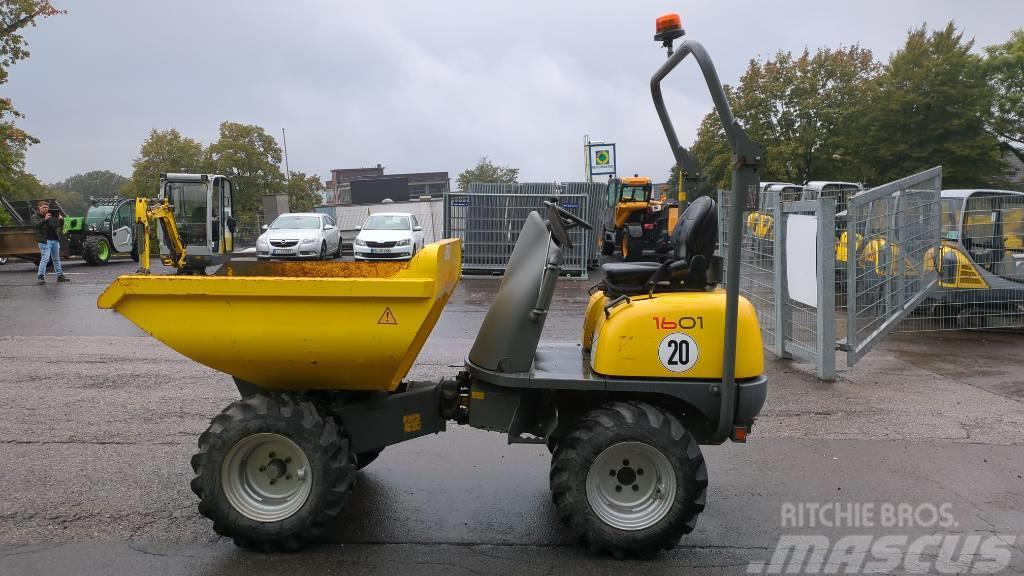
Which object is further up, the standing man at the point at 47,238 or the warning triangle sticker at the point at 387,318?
the standing man at the point at 47,238

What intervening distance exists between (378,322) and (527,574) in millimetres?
1473

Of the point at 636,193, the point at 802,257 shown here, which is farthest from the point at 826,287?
the point at 636,193

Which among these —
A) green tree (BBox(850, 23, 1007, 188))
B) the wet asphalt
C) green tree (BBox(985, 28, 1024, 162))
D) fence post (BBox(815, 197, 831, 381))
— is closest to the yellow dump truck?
the wet asphalt

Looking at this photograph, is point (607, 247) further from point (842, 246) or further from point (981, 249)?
point (842, 246)

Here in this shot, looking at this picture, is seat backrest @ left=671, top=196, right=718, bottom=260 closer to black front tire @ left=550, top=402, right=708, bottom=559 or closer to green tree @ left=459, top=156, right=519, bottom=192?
black front tire @ left=550, top=402, right=708, bottom=559

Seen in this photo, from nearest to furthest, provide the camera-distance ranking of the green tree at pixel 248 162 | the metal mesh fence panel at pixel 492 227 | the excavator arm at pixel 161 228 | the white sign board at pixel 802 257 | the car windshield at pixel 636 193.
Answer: the white sign board at pixel 802 257
the excavator arm at pixel 161 228
the metal mesh fence panel at pixel 492 227
the car windshield at pixel 636 193
the green tree at pixel 248 162

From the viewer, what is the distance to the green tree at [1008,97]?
104 feet

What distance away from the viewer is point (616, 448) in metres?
3.75

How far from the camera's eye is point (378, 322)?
361cm

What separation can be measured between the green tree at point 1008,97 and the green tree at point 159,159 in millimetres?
A: 44840

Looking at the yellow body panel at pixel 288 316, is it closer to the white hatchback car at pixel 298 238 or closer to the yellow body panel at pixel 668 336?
→ the yellow body panel at pixel 668 336

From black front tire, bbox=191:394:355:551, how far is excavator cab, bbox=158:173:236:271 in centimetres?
1767

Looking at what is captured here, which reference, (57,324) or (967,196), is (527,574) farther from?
(57,324)

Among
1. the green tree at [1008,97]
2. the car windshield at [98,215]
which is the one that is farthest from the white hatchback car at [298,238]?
the green tree at [1008,97]
